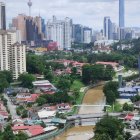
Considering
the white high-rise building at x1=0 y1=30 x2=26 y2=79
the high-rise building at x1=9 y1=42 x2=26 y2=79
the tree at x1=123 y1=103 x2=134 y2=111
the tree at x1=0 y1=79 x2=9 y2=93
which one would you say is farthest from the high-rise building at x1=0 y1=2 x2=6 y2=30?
the tree at x1=123 y1=103 x2=134 y2=111

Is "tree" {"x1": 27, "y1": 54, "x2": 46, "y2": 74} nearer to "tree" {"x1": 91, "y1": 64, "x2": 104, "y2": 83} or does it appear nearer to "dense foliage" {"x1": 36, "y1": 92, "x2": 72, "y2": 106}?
"tree" {"x1": 91, "y1": 64, "x2": 104, "y2": 83}

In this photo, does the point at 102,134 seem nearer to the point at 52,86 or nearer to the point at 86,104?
the point at 86,104

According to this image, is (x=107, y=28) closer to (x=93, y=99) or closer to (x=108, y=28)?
(x=108, y=28)

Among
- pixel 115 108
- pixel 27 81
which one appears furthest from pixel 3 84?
Answer: pixel 115 108

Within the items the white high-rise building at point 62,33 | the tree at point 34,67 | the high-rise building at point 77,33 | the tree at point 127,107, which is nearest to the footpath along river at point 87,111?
the tree at point 127,107

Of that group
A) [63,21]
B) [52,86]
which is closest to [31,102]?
[52,86]

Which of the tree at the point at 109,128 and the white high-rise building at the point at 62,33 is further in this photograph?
the white high-rise building at the point at 62,33

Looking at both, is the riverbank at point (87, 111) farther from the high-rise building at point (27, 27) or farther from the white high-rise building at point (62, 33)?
the white high-rise building at point (62, 33)
